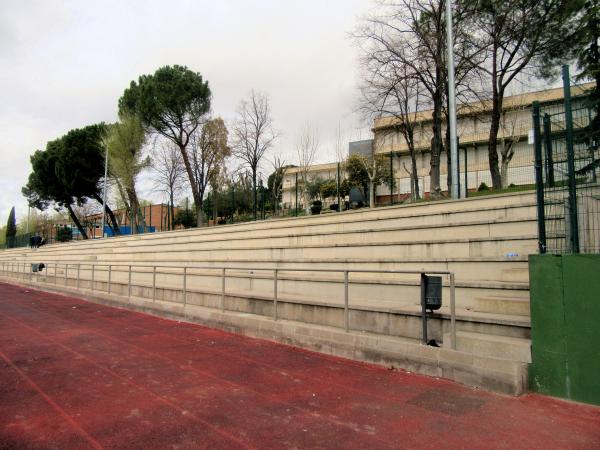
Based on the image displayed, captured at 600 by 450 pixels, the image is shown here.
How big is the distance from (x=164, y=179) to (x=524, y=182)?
30061mm

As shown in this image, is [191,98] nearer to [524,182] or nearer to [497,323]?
[524,182]

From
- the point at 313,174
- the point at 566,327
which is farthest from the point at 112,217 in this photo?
the point at 566,327

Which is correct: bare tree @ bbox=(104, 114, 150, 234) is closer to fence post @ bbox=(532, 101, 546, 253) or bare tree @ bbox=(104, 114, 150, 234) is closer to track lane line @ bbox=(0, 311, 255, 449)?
track lane line @ bbox=(0, 311, 255, 449)

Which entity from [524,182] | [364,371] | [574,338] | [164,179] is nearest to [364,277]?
[364,371]

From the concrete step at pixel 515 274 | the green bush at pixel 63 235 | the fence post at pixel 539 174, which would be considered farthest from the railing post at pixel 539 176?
the green bush at pixel 63 235

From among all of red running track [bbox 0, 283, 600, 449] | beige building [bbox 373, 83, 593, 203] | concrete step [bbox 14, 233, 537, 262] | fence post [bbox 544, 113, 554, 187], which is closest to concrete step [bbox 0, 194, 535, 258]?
concrete step [bbox 14, 233, 537, 262]

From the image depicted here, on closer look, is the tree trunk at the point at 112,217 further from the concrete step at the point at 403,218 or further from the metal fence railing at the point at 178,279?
the concrete step at the point at 403,218

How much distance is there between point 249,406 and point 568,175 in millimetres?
4897

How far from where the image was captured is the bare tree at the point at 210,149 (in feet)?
113

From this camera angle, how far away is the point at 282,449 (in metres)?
3.72

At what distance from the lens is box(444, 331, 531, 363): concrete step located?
519 cm

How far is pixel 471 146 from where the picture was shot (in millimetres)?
37562

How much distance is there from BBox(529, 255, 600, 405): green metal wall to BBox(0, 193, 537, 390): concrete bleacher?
0.84 ft

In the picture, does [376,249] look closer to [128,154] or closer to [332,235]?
[332,235]
